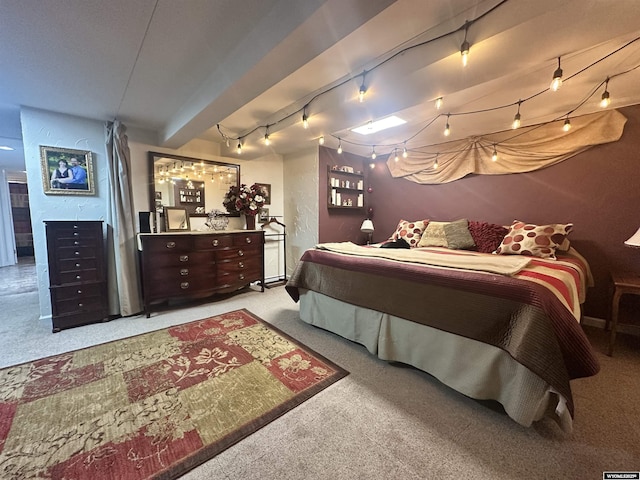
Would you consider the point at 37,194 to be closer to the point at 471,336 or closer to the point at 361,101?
the point at 361,101

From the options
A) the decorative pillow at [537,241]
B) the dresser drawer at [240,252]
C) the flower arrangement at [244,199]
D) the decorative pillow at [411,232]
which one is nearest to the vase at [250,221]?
the flower arrangement at [244,199]

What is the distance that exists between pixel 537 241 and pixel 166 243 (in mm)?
3982

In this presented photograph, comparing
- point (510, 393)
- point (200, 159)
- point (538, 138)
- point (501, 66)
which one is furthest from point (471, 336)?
point (200, 159)

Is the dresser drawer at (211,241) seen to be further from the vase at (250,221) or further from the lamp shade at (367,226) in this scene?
the lamp shade at (367,226)

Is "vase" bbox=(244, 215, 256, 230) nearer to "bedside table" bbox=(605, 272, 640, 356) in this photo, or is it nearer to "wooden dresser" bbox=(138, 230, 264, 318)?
"wooden dresser" bbox=(138, 230, 264, 318)

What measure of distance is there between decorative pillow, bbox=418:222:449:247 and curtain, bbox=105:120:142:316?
11.8ft

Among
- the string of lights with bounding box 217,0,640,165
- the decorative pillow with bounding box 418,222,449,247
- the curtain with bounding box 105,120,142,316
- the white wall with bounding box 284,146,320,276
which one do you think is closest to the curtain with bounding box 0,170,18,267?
the curtain with bounding box 105,120,142,316

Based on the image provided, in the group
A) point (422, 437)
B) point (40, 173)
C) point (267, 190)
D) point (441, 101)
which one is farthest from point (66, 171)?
point (422, 437)

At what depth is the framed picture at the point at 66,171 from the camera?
101 inches

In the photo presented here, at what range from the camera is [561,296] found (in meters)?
1.45

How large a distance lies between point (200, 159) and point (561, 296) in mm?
4011

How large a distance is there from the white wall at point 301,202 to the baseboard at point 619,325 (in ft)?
10.9

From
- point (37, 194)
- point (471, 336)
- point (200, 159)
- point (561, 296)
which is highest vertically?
point (200, 159)

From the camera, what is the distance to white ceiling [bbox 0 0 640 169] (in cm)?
124
